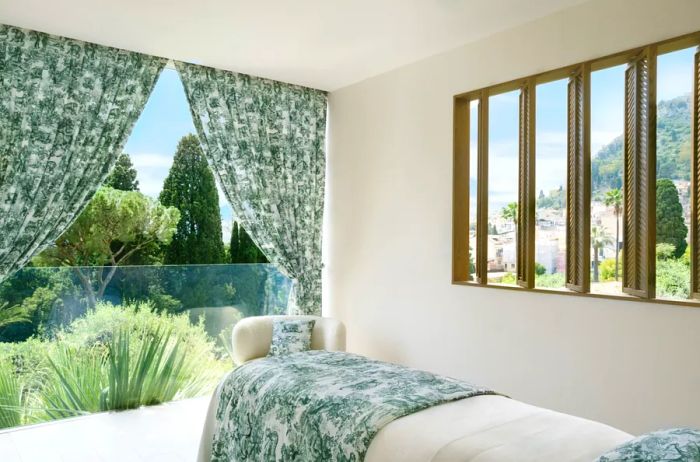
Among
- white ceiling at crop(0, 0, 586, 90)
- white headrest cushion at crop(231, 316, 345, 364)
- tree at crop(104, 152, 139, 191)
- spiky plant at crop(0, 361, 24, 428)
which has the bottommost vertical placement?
spiky plant at crop(0, 361, 24, 428)

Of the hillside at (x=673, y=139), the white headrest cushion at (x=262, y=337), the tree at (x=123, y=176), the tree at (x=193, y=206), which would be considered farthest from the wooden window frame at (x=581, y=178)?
the tree at (x=123, y=176)

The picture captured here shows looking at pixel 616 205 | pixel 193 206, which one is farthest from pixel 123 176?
pixel 616 205

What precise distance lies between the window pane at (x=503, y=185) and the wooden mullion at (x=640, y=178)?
847mm

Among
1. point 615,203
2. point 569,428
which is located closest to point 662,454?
point 569,428

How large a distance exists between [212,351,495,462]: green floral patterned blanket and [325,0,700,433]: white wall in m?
1.12

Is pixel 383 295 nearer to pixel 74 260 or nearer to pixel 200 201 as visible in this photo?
pixel 200 201

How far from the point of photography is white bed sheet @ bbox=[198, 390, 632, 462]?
1792mm

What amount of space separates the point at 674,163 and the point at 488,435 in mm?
2231

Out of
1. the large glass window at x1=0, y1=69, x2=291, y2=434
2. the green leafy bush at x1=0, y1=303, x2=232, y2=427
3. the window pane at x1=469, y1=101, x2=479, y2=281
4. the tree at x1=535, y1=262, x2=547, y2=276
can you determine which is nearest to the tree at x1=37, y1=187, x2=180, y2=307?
the large glass window at x1=0, y1=69, x2=291, y2=434

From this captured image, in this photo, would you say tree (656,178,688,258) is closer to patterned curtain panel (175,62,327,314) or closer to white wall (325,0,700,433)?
white wall (325,0,700,433)

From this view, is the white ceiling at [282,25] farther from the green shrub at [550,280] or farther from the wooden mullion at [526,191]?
the green shrub at [550,280]

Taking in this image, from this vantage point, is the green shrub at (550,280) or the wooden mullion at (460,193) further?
the wooden mullion at (460,193)

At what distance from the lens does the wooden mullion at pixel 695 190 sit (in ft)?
9.43

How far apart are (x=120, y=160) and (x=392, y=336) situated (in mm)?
2677
